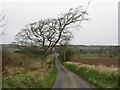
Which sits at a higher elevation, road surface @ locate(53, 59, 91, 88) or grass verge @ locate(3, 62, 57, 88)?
grass verge @ locate(3, 62, 57, 88)

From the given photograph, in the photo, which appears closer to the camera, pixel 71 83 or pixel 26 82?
pixel 26 82

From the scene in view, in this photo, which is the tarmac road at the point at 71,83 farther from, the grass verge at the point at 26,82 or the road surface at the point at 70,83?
the grass verge at the point at 26,82

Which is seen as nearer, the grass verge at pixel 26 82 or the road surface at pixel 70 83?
the grass verge at pixel 26 82

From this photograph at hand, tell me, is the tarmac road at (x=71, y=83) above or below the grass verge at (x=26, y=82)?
below

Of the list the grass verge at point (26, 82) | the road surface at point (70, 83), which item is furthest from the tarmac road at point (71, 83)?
the grass verge at point (26, 82)

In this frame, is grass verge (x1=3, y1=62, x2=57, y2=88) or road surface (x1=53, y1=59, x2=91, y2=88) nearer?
grass verge (x1=3, y1=62, x2=57, y2=88)

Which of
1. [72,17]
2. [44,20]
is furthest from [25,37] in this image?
[72,17]

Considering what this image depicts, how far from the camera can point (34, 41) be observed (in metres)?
36.2

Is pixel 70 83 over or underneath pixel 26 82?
underneath

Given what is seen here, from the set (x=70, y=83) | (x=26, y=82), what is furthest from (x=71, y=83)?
(x=26, y=82)

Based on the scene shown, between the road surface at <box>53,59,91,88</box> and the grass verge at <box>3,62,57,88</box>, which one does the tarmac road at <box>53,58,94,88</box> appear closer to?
the road surface at <box>53,59,91,88</box>

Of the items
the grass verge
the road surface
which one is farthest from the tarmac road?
the grass verge

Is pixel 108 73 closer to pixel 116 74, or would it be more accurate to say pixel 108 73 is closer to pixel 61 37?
pixel 116 74

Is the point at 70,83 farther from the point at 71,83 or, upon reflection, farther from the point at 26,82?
the point at 26,82
